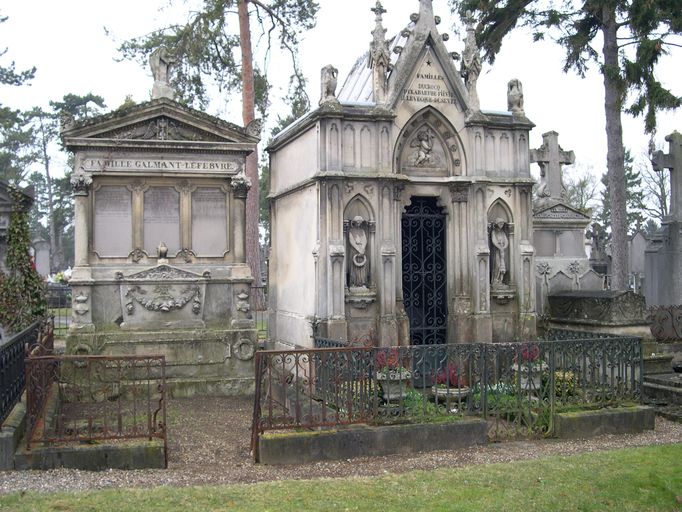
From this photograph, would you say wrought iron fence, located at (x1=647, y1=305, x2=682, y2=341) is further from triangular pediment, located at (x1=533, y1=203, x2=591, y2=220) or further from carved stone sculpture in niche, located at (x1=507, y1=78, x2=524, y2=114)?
carved stone sculpture in niche, located at (x1=507, y1=78, x2=524, y2=114)

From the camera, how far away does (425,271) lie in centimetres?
1227

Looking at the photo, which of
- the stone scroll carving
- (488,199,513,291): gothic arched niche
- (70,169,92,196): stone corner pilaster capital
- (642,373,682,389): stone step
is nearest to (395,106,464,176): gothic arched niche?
(488,199,513,291): gothic arched niche

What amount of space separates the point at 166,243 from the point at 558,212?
809 cm

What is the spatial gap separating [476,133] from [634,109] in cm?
714

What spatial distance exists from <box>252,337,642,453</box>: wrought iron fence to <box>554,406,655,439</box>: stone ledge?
15 centimetres

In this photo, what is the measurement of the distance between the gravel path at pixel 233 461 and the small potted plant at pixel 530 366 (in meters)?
0.77

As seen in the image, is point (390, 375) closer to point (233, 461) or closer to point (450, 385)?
point (450, 385)

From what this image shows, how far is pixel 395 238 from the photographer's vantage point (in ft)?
38.0

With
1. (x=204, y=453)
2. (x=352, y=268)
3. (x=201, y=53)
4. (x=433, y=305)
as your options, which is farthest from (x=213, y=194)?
(x=201, y=53)

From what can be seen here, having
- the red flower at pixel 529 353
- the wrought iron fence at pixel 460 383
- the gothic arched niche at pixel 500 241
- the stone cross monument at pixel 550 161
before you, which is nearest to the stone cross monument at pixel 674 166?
the stone cross monument at pixel 550 161

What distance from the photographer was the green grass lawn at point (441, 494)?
5.53m

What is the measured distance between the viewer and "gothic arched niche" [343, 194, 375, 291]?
1138 cm

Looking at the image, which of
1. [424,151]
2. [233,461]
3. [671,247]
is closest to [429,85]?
[424,151]

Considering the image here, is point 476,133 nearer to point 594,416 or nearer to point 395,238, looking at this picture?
point 395,238
